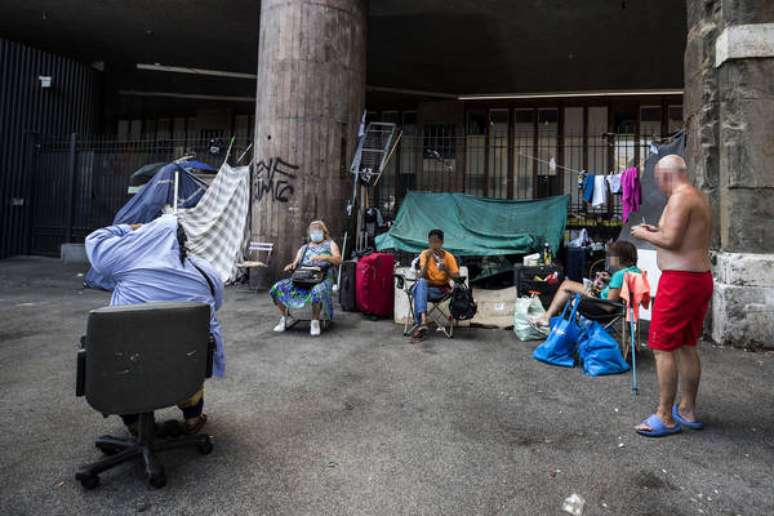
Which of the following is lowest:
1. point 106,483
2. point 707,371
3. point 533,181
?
point 106,483

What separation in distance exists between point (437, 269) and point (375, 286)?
45.0 inches

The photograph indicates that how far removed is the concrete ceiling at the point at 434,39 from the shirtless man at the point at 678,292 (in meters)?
9.05

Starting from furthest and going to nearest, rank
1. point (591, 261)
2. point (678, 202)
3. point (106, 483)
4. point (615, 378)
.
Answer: point (591, 261), point (615, 378), point (678, 202), point (106, 483)

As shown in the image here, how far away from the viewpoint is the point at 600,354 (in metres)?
4.33

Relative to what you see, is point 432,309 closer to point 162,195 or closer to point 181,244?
point 181,244

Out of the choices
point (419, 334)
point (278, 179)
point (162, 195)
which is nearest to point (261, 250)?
point (278, 179)

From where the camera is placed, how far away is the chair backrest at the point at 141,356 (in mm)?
2158

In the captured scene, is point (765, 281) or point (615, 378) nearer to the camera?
point (615, 378)

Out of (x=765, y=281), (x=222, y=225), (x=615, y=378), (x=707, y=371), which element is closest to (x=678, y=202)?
(x=615, y=378)

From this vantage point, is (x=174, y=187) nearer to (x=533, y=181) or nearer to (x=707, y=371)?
(x=707, y=371)

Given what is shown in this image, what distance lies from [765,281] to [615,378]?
244 cm

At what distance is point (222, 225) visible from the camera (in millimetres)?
9602

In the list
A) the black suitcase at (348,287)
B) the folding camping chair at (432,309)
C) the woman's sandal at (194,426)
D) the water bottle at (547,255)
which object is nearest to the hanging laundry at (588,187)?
the water bottle at (547,255)

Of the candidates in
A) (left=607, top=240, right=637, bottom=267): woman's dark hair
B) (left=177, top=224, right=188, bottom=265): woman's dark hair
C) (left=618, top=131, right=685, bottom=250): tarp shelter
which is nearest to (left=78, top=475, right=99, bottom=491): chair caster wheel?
(left=177, top=224, right=188, bottom=265): woman's dark hair
